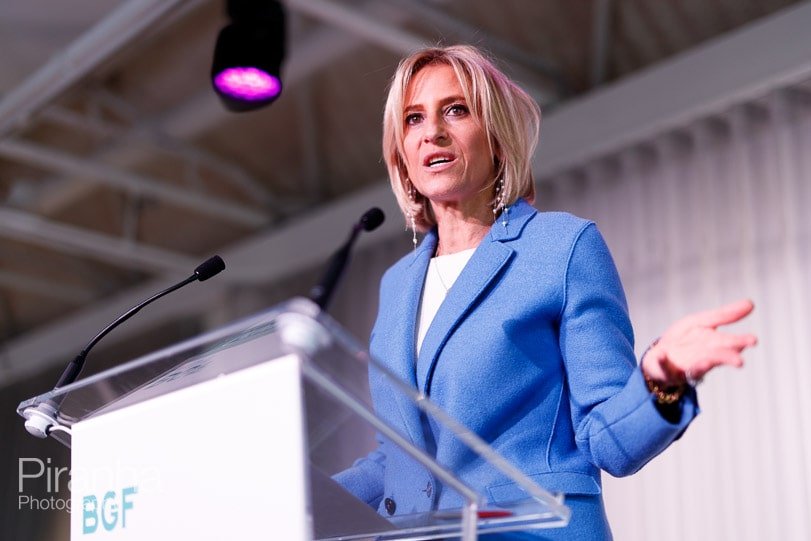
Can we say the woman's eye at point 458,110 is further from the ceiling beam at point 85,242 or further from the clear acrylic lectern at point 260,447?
the ceiling beam at point 85,242

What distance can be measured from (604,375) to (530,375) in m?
0.09

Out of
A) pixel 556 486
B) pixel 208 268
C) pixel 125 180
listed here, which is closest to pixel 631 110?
pixel 125 180

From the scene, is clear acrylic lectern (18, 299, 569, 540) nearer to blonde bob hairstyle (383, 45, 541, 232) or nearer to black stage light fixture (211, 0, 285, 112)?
blonde bob hairstyle (383, 45, 541, 232)

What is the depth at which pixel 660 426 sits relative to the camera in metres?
1.10

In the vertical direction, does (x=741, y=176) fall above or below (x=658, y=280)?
above

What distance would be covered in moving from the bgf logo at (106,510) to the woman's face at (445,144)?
24.7 inches

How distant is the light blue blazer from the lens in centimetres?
118

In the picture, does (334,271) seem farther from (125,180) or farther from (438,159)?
(125,180)

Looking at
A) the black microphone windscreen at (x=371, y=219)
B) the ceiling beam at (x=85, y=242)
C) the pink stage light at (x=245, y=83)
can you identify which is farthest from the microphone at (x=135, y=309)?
the ceiling beam at (x=85, y=242)

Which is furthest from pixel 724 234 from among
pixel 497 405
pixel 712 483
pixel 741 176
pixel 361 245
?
pixel 497 405

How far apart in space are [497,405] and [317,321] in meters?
0.42

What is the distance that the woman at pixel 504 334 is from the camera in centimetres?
112

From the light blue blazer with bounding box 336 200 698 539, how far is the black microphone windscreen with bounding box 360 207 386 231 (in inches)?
5.9

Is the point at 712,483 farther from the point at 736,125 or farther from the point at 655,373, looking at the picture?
the point at 655,373
